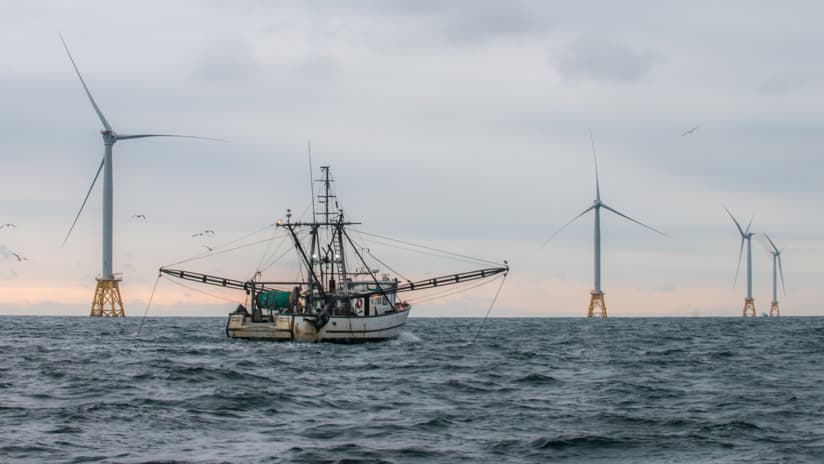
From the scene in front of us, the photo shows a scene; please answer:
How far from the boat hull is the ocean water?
20.9m

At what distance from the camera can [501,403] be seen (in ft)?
121

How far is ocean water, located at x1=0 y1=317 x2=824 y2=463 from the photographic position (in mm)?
26203

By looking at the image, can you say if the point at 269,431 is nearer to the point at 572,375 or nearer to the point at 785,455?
the point at 785,455

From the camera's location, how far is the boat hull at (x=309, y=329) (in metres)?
81.1

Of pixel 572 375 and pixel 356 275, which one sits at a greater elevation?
pixel 356 275

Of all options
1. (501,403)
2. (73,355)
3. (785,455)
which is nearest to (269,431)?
(501,403)

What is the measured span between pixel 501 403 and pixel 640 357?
97.9 ft

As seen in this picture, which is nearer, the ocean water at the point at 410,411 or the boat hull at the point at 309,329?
the ocean water at the point at 410,411

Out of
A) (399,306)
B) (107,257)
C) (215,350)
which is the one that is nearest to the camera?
(215,350)

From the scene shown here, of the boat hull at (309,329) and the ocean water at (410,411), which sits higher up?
the boat hull at (309,329)

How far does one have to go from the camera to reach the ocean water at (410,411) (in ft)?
86.0

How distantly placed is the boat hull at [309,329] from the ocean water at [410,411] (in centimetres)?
2088

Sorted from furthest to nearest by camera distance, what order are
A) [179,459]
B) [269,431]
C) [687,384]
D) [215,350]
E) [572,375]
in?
[215,350], [572,375], [687,384], [269,431], [179,459]

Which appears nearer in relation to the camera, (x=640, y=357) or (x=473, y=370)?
(x=473, y=370)
